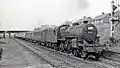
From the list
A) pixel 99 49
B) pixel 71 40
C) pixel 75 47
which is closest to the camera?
pixel 99 49

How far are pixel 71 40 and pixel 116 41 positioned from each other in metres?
20.2

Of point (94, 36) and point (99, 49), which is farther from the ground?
point (94, 36)

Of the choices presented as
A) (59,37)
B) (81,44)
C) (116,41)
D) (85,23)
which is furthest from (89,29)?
(116,41)

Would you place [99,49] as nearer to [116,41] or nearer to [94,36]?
[94,36]

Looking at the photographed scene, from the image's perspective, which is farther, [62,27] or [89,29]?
[62,27]

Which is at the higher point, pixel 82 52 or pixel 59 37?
pixel 59 37

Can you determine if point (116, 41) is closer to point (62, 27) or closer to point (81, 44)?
point (62, 27)

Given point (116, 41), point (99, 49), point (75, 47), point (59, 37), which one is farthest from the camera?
point (116, 41)

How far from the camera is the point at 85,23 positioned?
59.1ft

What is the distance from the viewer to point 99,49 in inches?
633

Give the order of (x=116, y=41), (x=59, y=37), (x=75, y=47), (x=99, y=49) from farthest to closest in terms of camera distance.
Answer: (x=116, y=41) → (x=59, y=37) → (x=75, y=47) → (x=99, y=49)

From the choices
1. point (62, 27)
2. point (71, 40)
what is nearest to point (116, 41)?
point (62, 27)

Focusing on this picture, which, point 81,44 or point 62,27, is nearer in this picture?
point 81,44

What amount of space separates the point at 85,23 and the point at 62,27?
6.84 m
